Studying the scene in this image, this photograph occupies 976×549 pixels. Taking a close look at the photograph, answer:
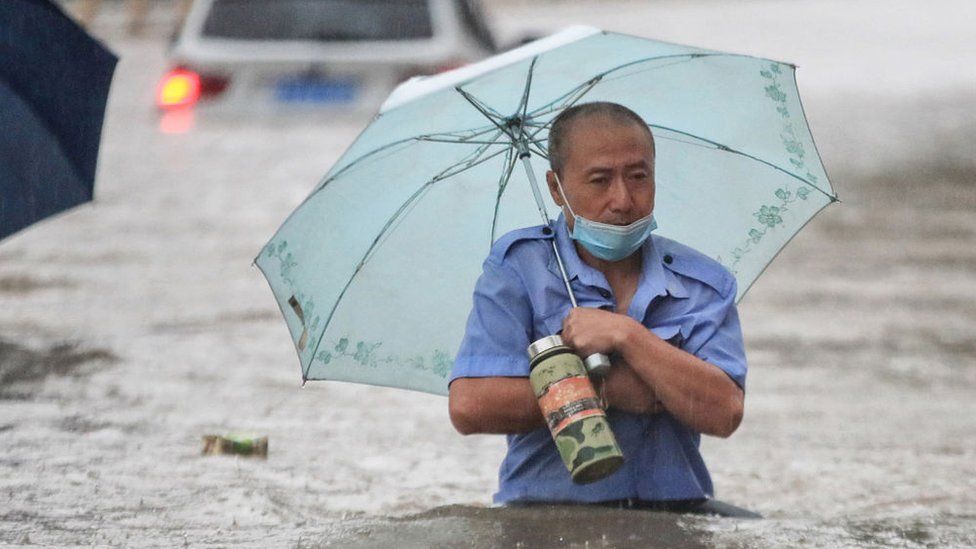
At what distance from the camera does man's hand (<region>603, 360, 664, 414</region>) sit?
10.9ft

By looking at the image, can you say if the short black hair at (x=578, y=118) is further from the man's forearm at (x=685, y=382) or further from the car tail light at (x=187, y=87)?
the car tail light at (x=187, y=87)

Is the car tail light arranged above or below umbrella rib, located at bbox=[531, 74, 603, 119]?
above

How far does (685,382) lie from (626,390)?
13cm

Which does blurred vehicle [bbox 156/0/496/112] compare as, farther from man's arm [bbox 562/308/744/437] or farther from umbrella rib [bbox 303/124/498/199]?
man's arm [bbox 562/308/744/437]

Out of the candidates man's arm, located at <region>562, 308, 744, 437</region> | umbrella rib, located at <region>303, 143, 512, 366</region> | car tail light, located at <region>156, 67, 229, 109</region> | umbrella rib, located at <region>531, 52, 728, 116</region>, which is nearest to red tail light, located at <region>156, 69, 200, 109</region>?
car tail light, located at <region>156, 67, 229, 109</region>

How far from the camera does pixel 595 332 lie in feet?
10.7

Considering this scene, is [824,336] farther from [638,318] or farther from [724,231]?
[638,318]

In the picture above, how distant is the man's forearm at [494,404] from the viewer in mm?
3350

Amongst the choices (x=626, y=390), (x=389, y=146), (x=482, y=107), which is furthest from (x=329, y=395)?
(x=626, y=390)

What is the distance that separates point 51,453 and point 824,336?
4.12 m

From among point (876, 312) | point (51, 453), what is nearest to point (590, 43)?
point (51, 453)

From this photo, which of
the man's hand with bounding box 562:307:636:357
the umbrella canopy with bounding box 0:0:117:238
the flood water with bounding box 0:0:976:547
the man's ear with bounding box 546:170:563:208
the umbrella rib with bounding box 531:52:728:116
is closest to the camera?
the man's hand with bounding box 562:307:636:357

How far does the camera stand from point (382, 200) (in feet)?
13.0

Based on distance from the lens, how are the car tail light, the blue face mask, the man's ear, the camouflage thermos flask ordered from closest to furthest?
the camouflage thermos flask → the blue face mask → the man's ear → the car tail light
